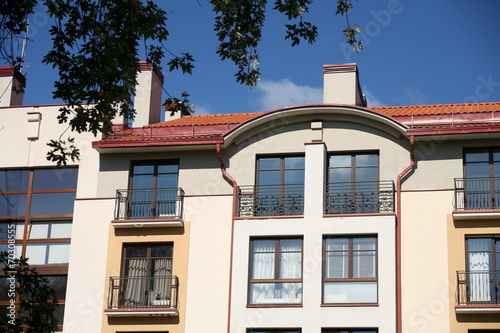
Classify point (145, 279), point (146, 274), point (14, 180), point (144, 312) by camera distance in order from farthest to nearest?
point (14, 180), point (146, 274), point (145, 279), point (144, 312)

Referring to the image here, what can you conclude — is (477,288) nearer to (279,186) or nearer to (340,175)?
(340,175)

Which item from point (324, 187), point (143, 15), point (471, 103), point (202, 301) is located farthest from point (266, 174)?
point (143, 15)

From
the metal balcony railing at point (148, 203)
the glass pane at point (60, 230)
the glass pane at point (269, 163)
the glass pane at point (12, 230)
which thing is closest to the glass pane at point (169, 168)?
the metal balcony railing at point (148, 203)

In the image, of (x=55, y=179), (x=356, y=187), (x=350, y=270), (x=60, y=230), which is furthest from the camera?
(x=55, y=179)

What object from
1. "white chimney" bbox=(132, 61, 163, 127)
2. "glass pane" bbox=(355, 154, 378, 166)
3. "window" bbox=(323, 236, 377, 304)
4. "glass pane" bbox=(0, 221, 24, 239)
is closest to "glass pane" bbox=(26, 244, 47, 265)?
"glass pane" bbox=(0, 221, 24, 239)

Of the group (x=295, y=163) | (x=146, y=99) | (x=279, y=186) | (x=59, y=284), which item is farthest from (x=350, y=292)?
(x=146, y=99)

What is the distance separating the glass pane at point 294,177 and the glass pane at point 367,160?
1.71 m

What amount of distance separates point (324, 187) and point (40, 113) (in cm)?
978

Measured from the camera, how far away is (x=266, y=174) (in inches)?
1157

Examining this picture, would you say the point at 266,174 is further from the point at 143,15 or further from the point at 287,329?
the point at 143,15

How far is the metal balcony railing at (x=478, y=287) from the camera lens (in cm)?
2623

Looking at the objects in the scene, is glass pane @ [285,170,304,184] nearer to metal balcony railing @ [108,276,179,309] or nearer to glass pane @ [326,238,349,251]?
glass pane @ [326,238,349,251]

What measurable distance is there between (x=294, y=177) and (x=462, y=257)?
18.1 feet

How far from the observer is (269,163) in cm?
2958
